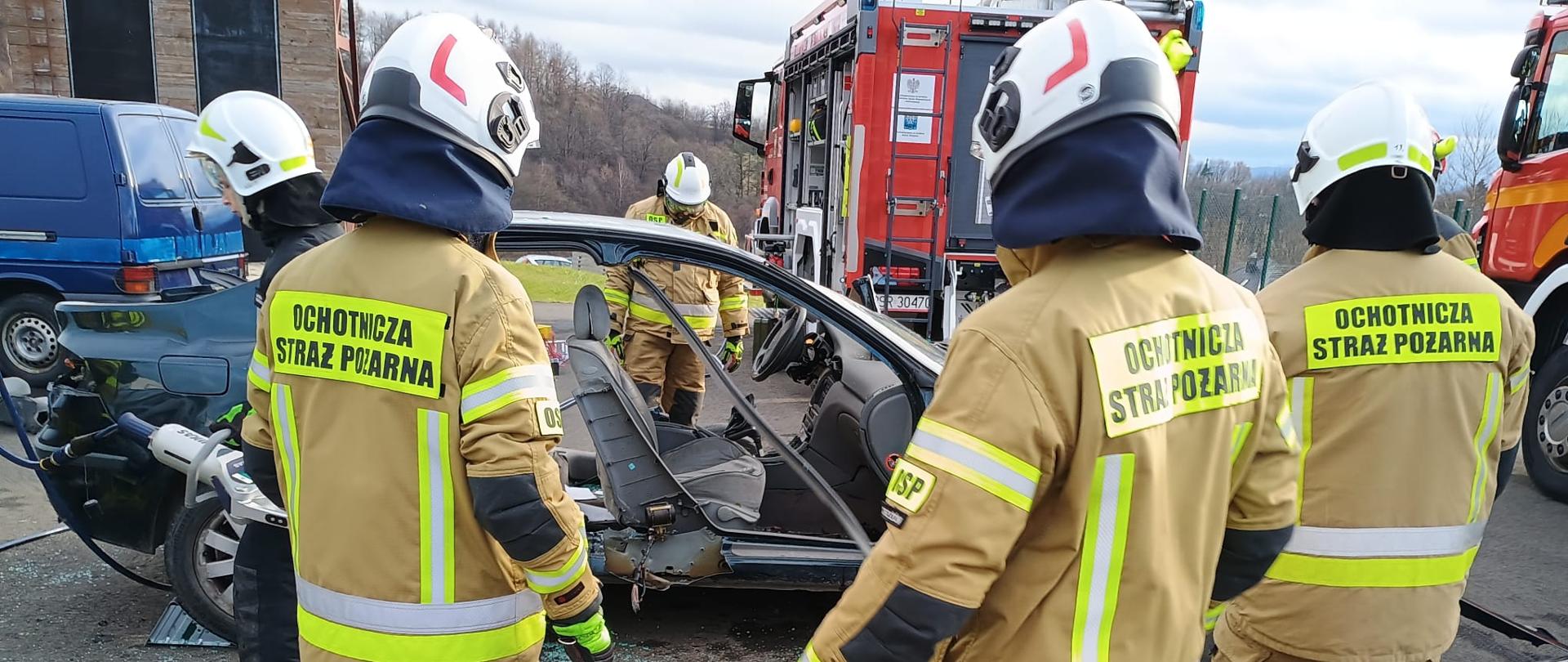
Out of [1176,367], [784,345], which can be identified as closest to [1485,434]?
[1176,367]

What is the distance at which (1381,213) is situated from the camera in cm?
204

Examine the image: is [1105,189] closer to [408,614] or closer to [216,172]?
[408,614]

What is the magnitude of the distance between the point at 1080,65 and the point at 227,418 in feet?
9.18

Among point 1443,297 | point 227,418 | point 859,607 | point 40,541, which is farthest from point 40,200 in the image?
point 1443,297

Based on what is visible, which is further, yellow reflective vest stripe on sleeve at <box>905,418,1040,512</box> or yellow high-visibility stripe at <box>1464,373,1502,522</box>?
yellow high-visibility stripe at <box>1464,373,1502,522</box>

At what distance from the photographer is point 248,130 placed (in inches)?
102

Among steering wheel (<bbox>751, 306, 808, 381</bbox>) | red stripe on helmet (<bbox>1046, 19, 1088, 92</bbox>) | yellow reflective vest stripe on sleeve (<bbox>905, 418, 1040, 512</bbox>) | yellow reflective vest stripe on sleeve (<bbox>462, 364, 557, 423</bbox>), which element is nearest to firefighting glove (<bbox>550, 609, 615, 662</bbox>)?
yellow reflective vest stripe on sleeve (<bbox>462, 364, 557, 423</bbox>)

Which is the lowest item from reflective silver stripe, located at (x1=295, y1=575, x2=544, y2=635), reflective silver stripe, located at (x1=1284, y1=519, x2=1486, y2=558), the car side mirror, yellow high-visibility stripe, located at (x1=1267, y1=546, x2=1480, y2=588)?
reflective silver stripe, located at (x1=295, y1=575, x2=544, y2=635)

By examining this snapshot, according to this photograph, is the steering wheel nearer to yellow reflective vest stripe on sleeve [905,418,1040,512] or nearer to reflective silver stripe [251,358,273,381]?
reflective silver stripe [251,358,273,381]

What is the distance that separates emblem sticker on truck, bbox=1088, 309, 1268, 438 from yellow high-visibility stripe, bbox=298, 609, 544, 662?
4.13 feet

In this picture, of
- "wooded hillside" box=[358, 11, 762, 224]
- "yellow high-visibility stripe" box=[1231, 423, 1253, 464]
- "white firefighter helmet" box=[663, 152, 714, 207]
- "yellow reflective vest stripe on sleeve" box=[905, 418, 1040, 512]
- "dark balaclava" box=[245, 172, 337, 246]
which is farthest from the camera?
"wooded hillside" box=[358, 11, 762, 224]

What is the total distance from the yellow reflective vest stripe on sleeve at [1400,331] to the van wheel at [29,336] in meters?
7.62

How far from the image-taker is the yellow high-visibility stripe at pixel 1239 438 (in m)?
1.31

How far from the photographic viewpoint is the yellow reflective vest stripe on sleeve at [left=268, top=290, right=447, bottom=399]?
163cm
